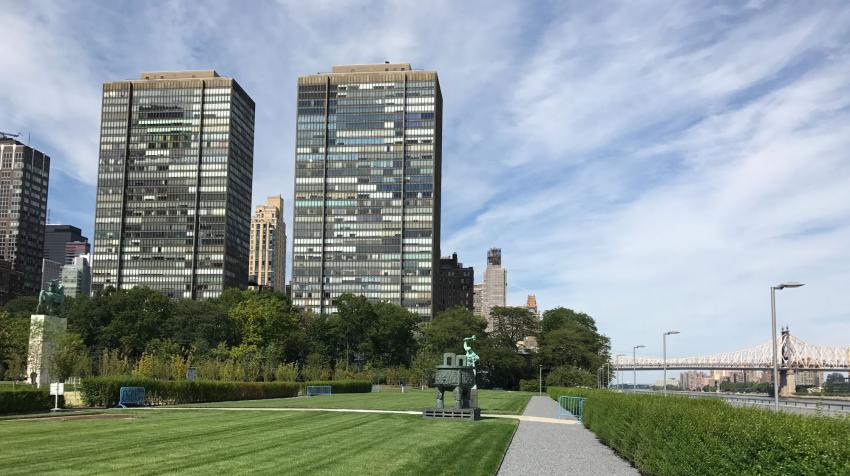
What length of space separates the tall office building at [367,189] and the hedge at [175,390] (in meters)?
122

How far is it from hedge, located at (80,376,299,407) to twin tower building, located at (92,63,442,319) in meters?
123

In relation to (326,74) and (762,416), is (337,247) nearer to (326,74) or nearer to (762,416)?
(326,74)

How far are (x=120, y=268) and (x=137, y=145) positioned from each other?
3263cm

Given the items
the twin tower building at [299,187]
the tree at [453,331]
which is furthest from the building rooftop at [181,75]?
the tree at [453,331]

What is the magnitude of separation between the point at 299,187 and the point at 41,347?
142 metres

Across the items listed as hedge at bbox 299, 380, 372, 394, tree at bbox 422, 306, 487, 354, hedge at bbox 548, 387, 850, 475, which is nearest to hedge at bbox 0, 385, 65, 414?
hedge at bbox 548, 387, 850, 475

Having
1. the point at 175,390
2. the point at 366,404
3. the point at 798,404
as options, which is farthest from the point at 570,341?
the point at 175,390

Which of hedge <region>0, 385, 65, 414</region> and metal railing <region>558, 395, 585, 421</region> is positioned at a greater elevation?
hedge <region>0, 385, 65, 414</region>

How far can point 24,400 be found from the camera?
3416 centimetres

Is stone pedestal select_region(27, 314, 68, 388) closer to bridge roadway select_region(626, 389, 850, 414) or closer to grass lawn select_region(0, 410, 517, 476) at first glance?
grass lawn select_region(0, 410, 517, 476)

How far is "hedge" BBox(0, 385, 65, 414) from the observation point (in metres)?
32.9

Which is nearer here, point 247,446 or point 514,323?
point 247,446

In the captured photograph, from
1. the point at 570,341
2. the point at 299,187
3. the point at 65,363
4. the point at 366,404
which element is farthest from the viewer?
the point at 299,187

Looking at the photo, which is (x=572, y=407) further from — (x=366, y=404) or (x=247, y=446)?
(x=247, y=446)
